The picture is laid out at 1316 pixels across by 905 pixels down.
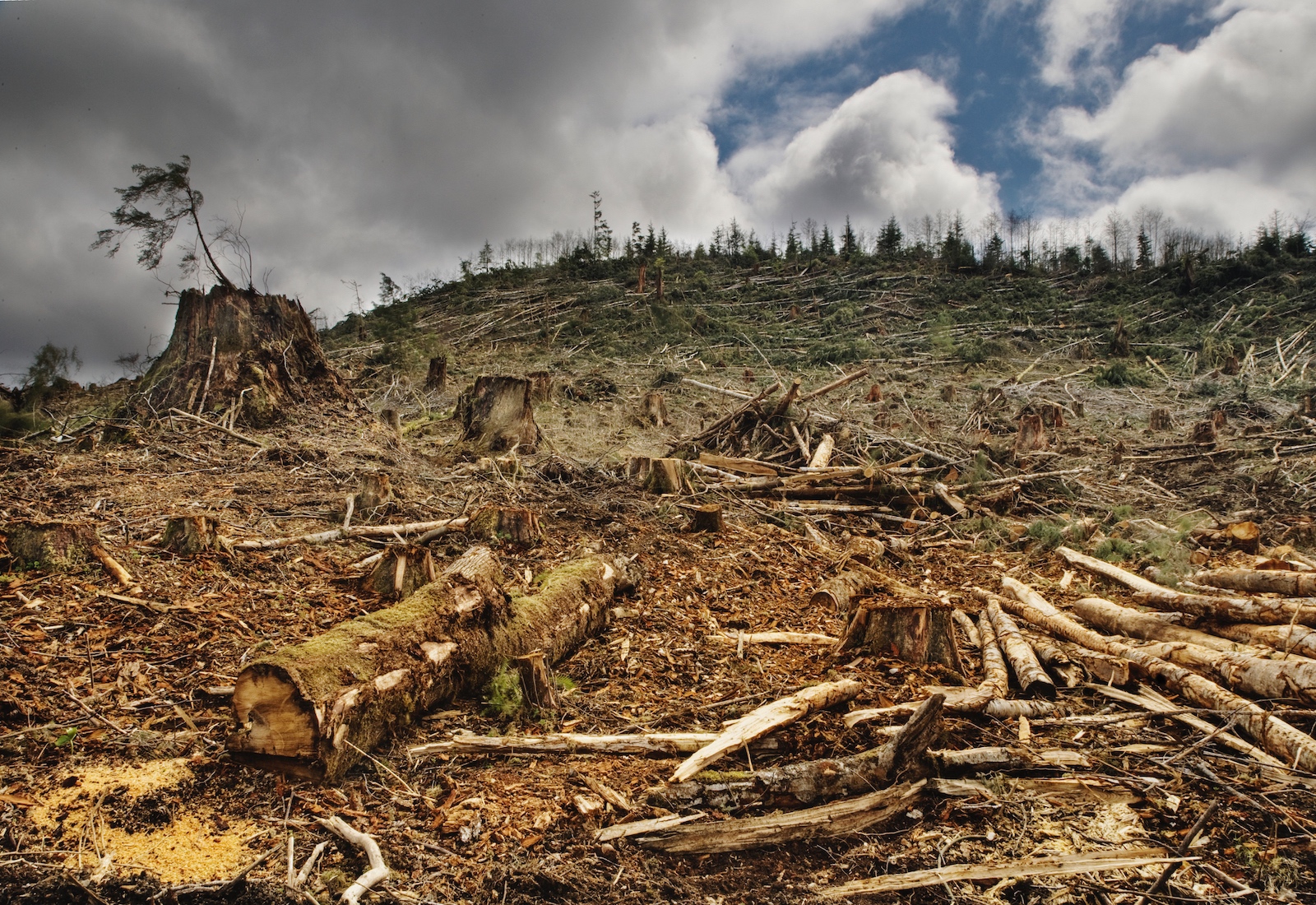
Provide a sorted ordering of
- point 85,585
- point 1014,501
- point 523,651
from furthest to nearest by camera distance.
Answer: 1. point 1014,501
2. point 85,585
3. point 523,651

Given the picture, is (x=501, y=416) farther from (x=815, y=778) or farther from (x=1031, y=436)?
(x=1031, y=436)

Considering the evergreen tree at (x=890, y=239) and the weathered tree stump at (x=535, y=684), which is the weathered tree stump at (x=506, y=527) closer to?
the weathered tree stump at (x=535, y=684)

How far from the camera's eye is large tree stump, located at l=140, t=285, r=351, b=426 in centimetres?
A: 966

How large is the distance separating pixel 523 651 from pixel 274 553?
99.4 inches

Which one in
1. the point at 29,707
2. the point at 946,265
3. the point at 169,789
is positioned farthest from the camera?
the point at 946,265

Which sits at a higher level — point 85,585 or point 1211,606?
point 85,585

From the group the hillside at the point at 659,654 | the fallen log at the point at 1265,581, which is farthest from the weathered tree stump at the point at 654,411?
the fallen log at the point at 1265,581

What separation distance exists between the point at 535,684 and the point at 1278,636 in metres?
4.19

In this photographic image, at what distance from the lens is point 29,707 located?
9.79 feet

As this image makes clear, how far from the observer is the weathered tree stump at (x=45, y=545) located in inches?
163

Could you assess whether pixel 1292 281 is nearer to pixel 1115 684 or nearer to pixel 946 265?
pixel 946 265

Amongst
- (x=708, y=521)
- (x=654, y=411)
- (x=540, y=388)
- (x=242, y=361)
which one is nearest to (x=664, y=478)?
(x=708, y=521)

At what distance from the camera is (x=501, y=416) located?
31.4 ft

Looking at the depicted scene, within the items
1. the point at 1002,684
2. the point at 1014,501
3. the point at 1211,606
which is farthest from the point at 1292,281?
the point at 1002,684
